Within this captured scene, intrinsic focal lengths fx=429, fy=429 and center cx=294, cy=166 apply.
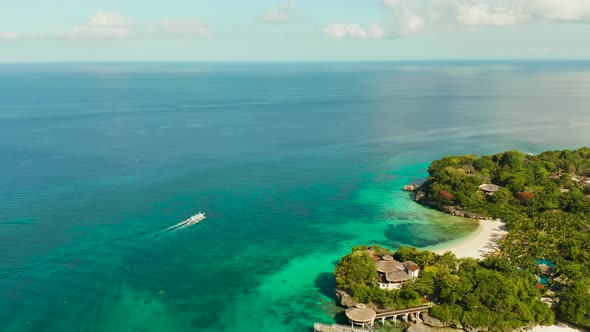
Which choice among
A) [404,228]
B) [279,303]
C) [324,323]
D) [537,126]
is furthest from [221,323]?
[537,126]

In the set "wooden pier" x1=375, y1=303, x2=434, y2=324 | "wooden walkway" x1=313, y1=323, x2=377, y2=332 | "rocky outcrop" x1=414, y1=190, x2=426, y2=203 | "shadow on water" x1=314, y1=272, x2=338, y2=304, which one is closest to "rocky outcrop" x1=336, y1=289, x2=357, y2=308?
"shadow on water" x1=314, y1=272, x2=338, y2=304

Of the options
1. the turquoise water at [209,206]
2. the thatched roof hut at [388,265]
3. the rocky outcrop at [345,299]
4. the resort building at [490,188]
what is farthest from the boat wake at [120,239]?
the resort building at [490,188]

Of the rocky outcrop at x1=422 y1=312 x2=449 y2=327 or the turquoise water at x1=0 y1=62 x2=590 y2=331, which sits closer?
the rocky outcrop at x1=422 y1=312 x2=449 y2=327

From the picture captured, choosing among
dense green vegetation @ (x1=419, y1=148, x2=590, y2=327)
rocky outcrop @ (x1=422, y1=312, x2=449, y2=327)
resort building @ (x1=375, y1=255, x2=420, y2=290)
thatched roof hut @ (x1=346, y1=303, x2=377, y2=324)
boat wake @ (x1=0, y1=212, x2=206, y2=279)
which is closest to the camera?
thatched roof hut @ (x1=346, y1=303, x2=377, y2=324)

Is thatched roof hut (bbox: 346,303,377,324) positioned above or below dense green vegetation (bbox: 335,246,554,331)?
below

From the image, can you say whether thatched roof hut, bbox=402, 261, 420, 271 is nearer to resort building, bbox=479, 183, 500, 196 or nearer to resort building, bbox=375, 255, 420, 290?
resort building, bbox=375, 255, 420, 290

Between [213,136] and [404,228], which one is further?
[213,136]

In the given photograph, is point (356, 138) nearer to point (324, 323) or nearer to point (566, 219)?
point (566, 219)
